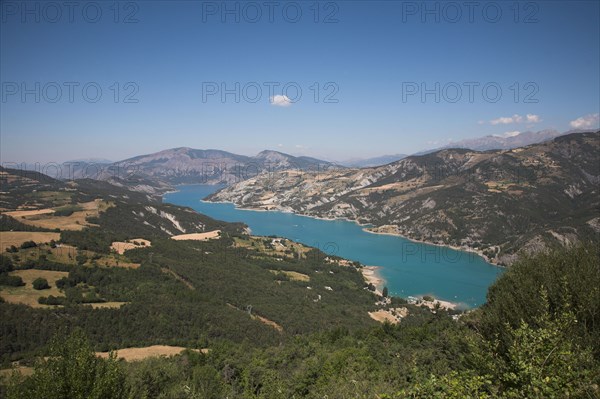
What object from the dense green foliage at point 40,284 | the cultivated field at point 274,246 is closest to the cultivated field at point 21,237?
the dense green foliage at point 40,284

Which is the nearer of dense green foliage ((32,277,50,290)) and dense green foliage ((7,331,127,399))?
dense green foliage ((7,331,127,399))

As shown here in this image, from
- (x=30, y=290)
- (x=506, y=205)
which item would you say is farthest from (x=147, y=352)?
(x=506, y=205)

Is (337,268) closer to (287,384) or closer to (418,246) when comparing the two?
(418,246)

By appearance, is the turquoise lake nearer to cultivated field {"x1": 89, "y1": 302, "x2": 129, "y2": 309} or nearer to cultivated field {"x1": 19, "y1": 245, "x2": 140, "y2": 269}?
cultivated field {"x1": 89, "y1": 302, "x2": 129, "y2": 309}

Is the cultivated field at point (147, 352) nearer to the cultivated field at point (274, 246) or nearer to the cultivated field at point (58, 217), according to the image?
the cultivated field at point (274, 246)

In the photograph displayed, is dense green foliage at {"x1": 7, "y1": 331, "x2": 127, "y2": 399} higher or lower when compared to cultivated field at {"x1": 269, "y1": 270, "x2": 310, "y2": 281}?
higher

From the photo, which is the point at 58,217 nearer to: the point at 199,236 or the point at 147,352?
the point at 199,236

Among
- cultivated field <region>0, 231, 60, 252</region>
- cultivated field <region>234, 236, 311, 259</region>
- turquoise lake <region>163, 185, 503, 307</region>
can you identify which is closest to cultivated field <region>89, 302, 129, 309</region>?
cultivated field <region>0, 231, 60, 252</region>
